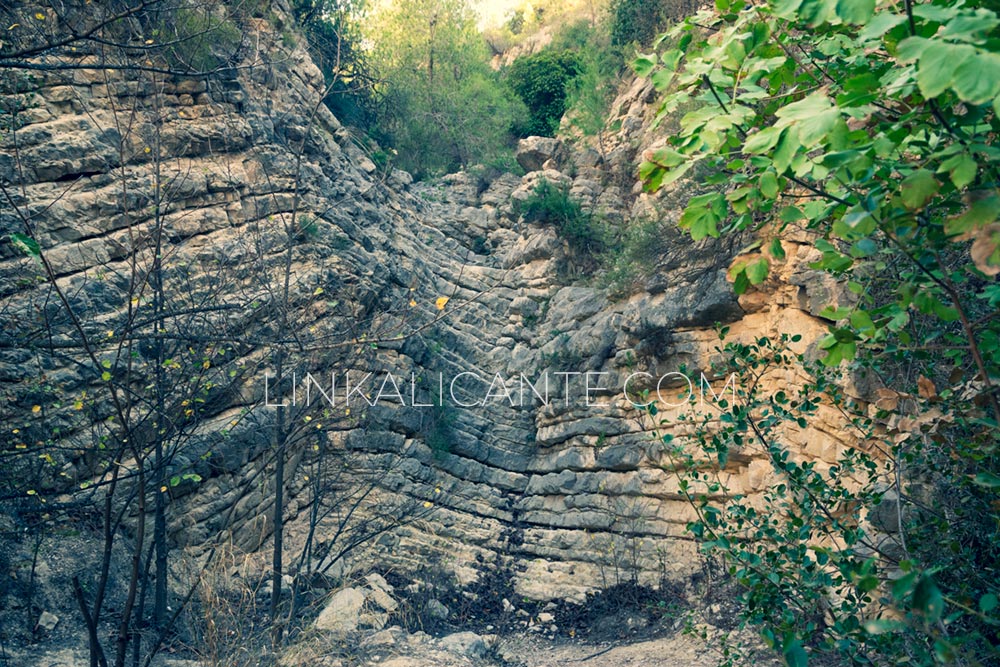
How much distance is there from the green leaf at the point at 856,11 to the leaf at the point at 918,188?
1.43 feet

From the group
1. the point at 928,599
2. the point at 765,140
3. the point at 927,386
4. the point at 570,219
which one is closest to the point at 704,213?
the point at 765,140

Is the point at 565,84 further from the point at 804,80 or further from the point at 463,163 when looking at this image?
the point at 804,80

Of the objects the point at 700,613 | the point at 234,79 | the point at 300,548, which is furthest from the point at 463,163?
the point at 700,613

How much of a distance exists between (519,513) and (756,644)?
3782mm

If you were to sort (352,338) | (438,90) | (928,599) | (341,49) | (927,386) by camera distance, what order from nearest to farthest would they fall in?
(928,599)
(927,386)
(352,338)
(341,49)
(438,90)

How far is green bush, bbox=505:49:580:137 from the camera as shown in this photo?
1683 centimetres

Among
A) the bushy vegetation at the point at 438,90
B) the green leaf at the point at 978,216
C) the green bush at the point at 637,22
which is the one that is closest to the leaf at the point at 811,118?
the green leaf at the point at 978,216

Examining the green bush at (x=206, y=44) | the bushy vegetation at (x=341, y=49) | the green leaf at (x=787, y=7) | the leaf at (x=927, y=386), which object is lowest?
the leaf at (x=927, y=386)

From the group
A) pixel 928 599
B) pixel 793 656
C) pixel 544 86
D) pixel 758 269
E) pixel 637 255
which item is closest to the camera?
pixel 928 599

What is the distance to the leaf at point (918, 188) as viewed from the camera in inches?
63.1

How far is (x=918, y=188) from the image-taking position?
1614 mm

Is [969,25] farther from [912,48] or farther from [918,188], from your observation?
[918,188]

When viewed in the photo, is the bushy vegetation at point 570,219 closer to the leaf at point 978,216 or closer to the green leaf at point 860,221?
the green leaf at point 860,221

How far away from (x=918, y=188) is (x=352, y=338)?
17.1ft
